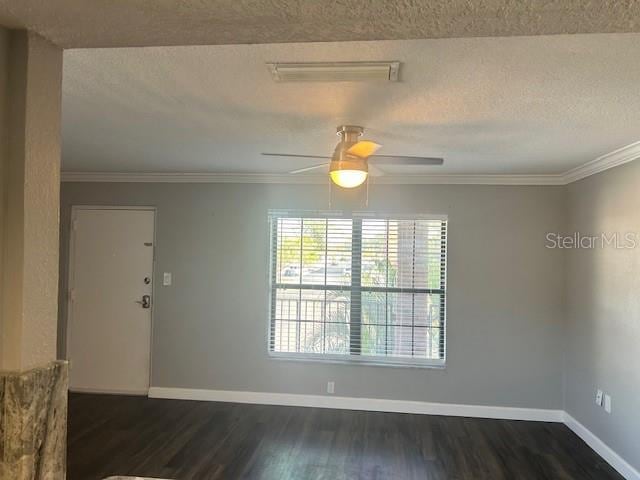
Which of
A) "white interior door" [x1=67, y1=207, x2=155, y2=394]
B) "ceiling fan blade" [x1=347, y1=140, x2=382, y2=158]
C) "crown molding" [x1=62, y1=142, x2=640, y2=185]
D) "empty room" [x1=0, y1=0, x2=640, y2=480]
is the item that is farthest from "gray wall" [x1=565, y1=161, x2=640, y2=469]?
"white interior door" [x1=67, y1=207, x2=155, y2=394]

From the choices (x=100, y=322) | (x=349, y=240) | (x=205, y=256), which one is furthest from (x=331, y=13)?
(x=100, y=322)

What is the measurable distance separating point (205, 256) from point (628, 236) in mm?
3651

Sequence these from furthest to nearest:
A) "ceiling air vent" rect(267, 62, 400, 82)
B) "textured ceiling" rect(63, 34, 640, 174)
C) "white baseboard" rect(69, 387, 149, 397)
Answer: "white baseboard" rect(69, 387, 149, 397) < "ceiling air vent" rect(267, 62, 400, 82) < "textured ceiling" rect(63, 34, 640, 174)

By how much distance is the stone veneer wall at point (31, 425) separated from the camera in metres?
0.94

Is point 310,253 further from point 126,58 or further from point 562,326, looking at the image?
point 126,58

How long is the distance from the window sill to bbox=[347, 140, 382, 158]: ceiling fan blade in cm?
250

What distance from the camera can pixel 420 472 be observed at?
10.6 feet

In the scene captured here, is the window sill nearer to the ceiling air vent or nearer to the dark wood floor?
the dark wood floor

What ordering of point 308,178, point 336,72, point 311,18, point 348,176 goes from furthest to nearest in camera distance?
point 308,178 → point 348,176 → point 336,72 → point 311,18

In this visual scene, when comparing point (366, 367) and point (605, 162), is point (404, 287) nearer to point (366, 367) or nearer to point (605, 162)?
point (366, 367)

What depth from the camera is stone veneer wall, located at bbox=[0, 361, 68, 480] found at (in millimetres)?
Answer: 937

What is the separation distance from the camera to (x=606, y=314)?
353 centimetres

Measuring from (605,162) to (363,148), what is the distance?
215 centimetres

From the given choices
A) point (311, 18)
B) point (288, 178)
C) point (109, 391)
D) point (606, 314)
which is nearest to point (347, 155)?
point (311, 18)
